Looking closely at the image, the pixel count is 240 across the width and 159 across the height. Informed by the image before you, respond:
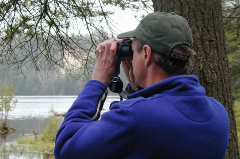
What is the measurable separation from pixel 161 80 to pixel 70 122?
424mm

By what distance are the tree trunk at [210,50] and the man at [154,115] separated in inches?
36.0

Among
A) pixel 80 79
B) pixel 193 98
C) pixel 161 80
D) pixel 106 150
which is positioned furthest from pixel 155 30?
pixel 80 79

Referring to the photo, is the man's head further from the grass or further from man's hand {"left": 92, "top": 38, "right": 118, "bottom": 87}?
the grass

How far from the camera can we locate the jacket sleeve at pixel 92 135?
0.93 m

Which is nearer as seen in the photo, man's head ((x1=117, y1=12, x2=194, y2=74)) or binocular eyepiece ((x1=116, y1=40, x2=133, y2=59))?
man's head ((x1=117, y1=12, x2=194, y2=74))

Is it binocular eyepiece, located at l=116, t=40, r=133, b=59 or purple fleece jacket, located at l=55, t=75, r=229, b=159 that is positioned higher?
binocular eyepiece, located at l=116, t=40, r=133, b=59

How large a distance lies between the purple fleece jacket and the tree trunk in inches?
41.4

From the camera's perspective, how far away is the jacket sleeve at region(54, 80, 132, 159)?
3.05ft

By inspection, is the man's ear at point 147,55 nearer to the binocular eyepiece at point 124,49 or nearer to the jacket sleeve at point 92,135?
the binocular eyepiece at point 124,49

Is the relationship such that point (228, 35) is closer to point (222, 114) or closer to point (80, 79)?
point (80, 79)

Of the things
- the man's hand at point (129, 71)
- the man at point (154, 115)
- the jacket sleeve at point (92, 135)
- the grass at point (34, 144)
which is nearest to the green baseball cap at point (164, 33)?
the man at point (154, 115)

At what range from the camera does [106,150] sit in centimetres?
94

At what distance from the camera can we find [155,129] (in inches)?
36.7

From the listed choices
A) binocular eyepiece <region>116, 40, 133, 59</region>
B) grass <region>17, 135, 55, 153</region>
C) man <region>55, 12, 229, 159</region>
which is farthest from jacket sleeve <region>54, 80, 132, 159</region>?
grass <region>17, 135, 55, 153</region>
